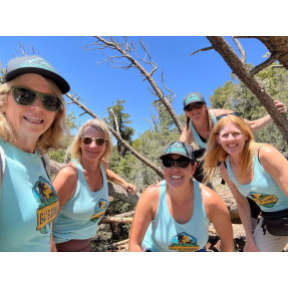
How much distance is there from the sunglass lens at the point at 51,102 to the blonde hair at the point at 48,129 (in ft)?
0.13

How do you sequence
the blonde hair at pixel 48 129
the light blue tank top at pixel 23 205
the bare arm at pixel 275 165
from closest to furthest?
the light blue tank top at pixel 23 205
the blonde hair at pixel 48 129
the bare arm at pixel 275 165

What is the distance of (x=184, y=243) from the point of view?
175 centimetres

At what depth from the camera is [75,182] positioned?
6.54 feet

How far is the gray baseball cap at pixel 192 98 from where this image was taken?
2602 mm

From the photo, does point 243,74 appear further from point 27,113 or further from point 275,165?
point 27,113

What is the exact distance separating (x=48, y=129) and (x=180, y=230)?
1571 mm

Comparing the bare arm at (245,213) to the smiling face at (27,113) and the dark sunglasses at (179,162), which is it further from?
the smiling face at (27,113)

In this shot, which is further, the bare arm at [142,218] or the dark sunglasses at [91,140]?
the dark sunglasses at [91,140]

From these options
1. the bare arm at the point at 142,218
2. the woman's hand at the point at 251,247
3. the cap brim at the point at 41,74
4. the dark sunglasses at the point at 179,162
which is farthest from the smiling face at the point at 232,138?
the cap brim at the point at 41,74
